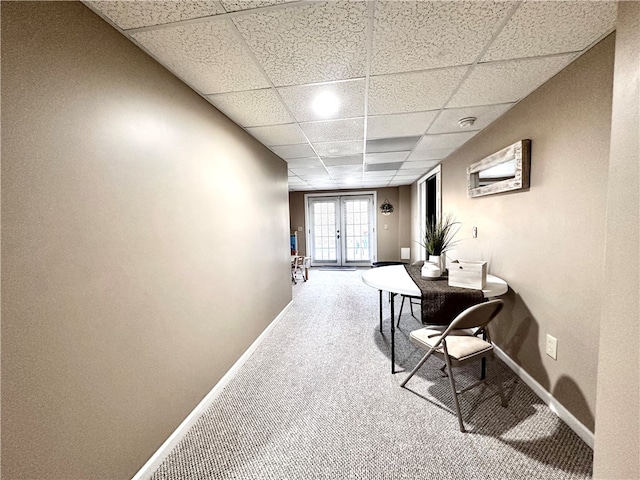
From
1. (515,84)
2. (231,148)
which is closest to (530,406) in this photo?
(515,84)

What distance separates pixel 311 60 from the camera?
4.85 ft

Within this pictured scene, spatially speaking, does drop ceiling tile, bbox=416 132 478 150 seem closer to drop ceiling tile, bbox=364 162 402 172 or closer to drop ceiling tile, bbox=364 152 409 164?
drop ceiling tile, bbox=364 152 409 164

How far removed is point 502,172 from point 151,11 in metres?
2.68

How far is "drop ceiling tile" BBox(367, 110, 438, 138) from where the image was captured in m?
2.32

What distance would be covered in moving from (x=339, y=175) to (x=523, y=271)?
12.2 feet

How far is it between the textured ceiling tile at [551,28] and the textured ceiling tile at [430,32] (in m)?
0.09

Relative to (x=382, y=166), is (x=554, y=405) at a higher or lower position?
lower

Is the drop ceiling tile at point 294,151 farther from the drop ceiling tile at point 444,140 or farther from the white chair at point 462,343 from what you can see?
the white chair at point 462,343

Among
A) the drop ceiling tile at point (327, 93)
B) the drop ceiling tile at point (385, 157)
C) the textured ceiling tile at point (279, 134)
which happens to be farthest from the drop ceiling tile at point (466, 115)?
the textured ceiling tile at point (279, 134)

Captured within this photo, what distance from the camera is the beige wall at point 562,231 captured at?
4.56ft

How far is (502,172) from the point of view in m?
2.28

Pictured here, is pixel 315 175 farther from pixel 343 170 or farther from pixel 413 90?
pixel 413 90

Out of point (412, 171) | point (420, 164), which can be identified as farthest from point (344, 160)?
point (412, 171)

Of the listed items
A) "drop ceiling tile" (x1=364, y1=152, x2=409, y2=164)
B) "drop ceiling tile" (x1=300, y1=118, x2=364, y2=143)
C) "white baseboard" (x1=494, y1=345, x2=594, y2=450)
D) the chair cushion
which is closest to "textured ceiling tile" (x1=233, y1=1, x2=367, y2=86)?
"drop ceiling tile" (x1=300, y1=118, x2=364, y2=143)
